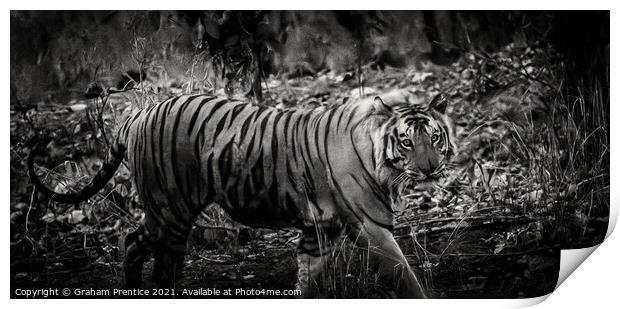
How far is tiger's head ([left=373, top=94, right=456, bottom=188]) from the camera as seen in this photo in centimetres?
548

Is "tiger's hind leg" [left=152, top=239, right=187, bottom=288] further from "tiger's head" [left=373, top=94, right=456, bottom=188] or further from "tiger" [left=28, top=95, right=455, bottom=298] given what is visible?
"tiger's head" [left=373, top=94, right=456, bottom=188]

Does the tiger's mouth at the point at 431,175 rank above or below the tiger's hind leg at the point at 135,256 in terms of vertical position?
above

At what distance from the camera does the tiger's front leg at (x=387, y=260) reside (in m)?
5.48

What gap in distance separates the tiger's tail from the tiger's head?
4.87 ft

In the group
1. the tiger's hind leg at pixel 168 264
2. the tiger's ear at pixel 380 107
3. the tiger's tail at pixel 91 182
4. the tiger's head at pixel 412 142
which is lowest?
the tiger's hind leg at pixel 168 264

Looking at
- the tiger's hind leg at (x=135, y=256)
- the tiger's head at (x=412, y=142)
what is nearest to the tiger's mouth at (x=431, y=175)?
the tiger's head at (x=412, y=142)

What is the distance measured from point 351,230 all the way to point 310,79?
89cm

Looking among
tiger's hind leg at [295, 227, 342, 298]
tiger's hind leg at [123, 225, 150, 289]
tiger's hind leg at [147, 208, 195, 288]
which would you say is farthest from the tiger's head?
tiger's hind leg at [123, 225, 150, 289]

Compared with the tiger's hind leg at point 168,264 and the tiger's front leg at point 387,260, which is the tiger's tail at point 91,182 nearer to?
the tiger's hind leg at point 168,264

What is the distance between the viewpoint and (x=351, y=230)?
5.47 metres

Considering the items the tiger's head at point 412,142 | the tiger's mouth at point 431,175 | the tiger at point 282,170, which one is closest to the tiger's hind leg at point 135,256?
the tiger at point 282,170

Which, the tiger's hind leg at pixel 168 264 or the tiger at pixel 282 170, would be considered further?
the tiger's hind leg at pixel 168 264

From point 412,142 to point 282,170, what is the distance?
2.47 feet

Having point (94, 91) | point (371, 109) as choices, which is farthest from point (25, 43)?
point (371, 109)
